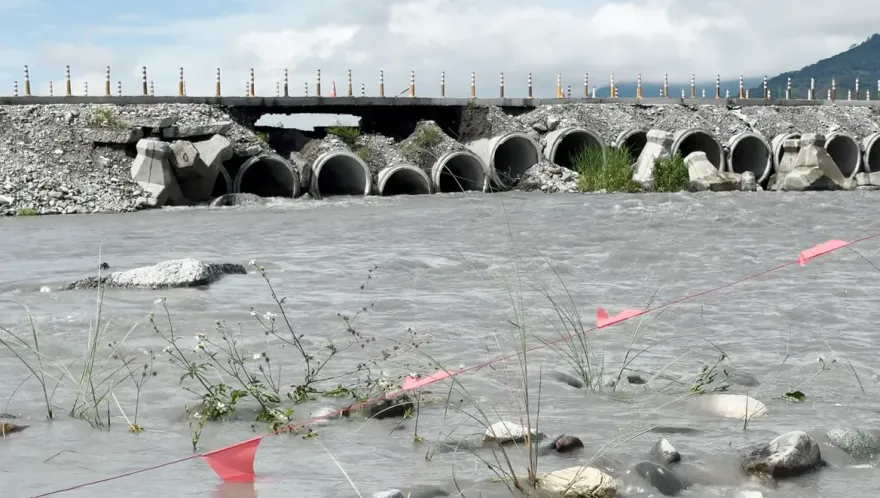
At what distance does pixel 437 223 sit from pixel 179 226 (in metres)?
3.38

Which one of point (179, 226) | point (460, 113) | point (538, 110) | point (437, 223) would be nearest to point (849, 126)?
point (538, 110)

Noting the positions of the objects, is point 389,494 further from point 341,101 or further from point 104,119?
point 341,101

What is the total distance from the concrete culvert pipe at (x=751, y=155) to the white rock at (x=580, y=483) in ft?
65.6

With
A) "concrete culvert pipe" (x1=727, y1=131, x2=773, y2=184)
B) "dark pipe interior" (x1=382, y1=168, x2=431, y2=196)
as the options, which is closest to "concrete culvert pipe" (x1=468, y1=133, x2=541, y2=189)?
"dark pipe interior" (x1=382, y1=168, x2=431, y2=196)

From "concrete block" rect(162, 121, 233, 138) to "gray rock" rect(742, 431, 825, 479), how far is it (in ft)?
52.1

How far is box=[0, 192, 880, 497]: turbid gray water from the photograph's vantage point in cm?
321

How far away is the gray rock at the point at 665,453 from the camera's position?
123 inches

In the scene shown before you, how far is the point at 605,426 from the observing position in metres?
3.64

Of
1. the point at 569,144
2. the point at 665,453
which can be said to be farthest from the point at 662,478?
the point at 569,144

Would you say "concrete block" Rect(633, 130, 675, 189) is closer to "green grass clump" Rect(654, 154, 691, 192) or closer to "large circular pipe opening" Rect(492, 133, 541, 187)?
"green grass clump" Rect(654, 154, 691, 192)

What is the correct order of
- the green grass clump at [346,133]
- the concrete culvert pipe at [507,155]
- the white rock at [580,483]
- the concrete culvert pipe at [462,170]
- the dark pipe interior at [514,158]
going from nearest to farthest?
the white rock at [580,483] → the concrete culvert pipe at [462,170] → the green grass clump at [346,133] → the concrete culvert pipe at [507,155] → the dark pipe interior at [514,158]

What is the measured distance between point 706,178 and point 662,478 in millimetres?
Result: 16514

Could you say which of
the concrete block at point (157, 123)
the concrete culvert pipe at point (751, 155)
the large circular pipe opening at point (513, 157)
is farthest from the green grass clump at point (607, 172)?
the concrete block at point (157, 123)

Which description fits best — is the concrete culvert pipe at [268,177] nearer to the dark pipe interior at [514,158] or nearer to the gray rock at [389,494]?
the dark pipe interior at [514,158]
